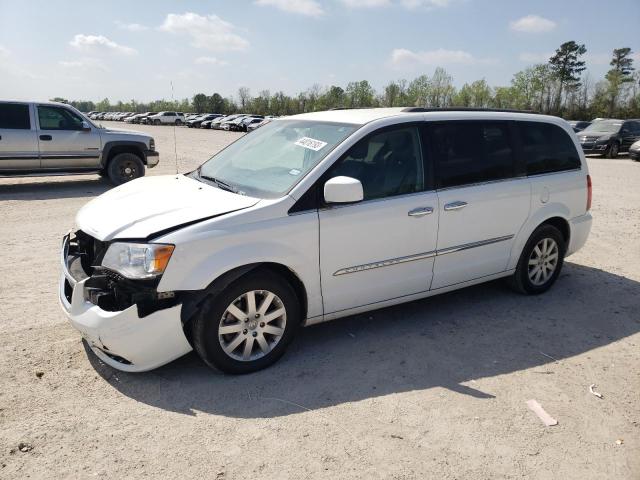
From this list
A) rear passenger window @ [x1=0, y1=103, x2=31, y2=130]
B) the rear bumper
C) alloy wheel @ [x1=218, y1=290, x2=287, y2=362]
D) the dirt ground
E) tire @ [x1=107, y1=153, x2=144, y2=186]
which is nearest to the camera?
the dirt ground

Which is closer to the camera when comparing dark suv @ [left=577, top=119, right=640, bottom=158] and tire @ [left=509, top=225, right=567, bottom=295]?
tire @ [left=509, top=225, right=567, bottom=295]

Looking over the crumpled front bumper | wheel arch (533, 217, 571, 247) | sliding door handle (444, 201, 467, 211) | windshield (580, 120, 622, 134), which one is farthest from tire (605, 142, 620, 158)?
the crumpled front bumper

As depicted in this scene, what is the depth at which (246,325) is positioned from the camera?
3438mm

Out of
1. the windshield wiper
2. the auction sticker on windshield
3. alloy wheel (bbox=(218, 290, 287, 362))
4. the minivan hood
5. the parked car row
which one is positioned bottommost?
alloy wheel (bbox=(218, 290, 287, 362))

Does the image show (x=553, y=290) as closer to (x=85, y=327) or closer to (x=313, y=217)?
(x=313, y=217)

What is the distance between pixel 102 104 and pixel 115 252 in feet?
588

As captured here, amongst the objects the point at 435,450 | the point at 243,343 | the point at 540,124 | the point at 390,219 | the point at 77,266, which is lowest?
the point at 435,450

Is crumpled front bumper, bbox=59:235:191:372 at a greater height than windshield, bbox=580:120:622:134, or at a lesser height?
lesser

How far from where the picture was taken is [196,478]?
2.54m

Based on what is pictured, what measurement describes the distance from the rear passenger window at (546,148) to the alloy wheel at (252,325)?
2888 millimetres

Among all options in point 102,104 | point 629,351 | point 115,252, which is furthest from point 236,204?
point 102,104

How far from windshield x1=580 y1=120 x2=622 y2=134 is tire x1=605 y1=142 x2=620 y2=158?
685 millimetres

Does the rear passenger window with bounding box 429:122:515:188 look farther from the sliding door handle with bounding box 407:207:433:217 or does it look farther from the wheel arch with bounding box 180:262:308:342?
the wheel arch with bounding box 180:262:308:342

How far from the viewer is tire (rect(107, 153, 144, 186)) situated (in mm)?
11375
